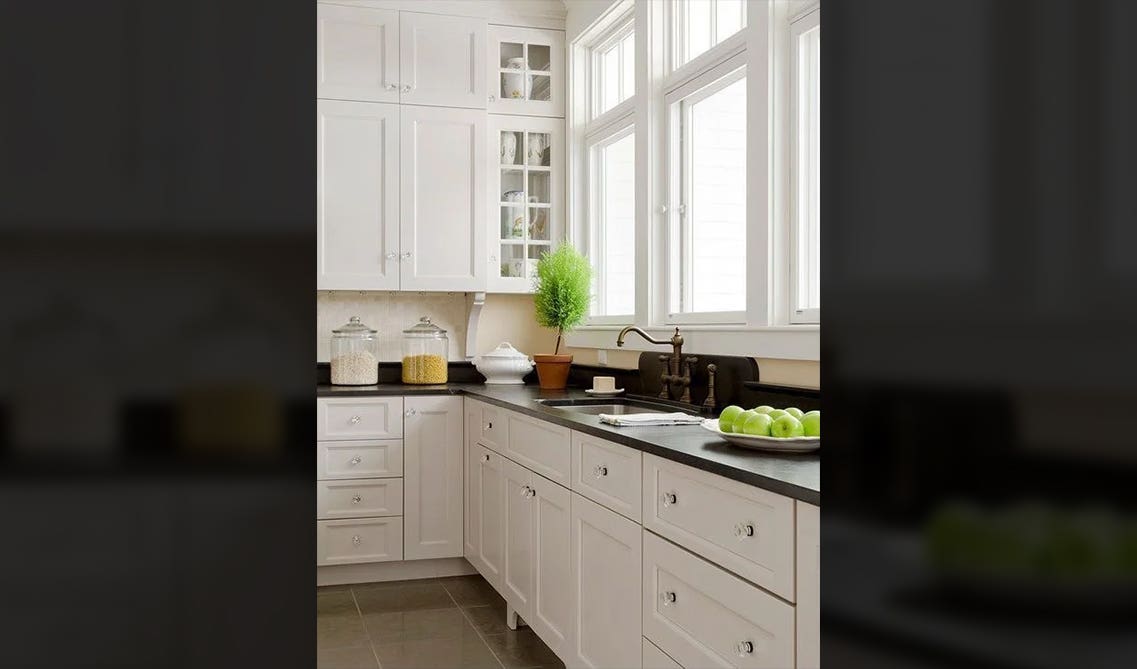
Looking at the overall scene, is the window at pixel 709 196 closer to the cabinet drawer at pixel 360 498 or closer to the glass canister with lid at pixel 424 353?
the glass canister with lid at pixel 424 353

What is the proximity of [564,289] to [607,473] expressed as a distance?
1.92 metres

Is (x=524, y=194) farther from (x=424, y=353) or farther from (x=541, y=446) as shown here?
(x=541, y=446)

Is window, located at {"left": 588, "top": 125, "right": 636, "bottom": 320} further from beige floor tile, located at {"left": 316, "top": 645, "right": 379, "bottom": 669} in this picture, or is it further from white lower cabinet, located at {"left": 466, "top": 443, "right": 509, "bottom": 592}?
Result: beige floor tile, located at {"left": 316, "top": 645, "right": 379, "bottom": 669}

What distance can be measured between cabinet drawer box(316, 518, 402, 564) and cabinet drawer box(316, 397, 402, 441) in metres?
0.40

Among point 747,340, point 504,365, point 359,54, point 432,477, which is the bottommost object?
point 432,477

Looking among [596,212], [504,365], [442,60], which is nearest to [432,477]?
[504,365]

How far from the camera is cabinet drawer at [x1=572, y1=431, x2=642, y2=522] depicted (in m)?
2.24

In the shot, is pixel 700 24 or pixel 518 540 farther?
pixel 700 24

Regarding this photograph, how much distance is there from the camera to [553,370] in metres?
4.33
